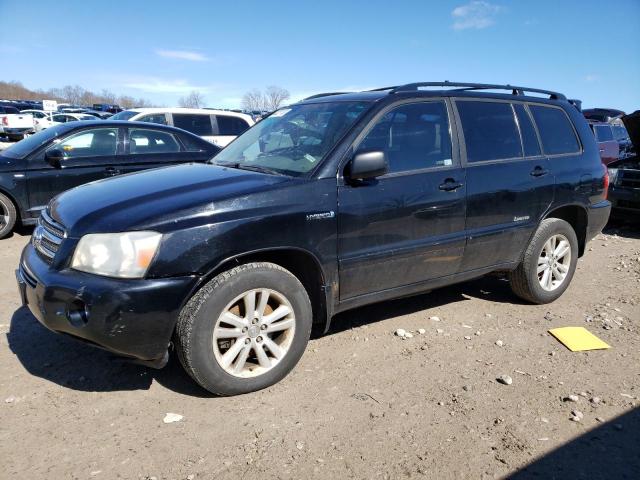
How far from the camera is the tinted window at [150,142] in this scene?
700 centimetres

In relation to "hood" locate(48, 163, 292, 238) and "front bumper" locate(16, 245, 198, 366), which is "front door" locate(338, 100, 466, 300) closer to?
"hood" locate(48, 163, 292, 238)

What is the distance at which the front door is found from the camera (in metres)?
3.28

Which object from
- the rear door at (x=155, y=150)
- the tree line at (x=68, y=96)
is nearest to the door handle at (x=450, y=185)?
the rear door at (x=155, y=150)

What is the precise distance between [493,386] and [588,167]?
2.64 meters

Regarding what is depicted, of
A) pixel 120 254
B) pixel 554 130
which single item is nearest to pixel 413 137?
pixel 554 130

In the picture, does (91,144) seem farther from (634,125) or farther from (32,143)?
(634,125)

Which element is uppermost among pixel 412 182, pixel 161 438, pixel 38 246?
pixel 412 182

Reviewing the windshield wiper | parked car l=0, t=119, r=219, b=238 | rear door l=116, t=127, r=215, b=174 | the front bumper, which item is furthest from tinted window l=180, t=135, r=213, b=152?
the front bumper

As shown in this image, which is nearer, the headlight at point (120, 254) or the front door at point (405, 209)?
the headlight at point (120, 254)

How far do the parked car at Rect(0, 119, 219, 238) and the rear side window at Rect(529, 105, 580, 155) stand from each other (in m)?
4.96

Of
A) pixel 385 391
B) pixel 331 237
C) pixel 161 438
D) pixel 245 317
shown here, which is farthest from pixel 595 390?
pixel 161 438

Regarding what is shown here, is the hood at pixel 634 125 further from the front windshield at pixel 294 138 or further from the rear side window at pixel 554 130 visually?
the front windshield at pixel 294 138

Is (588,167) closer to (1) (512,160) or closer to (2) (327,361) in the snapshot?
(1) (512,160)

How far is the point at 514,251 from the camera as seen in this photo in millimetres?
4316
